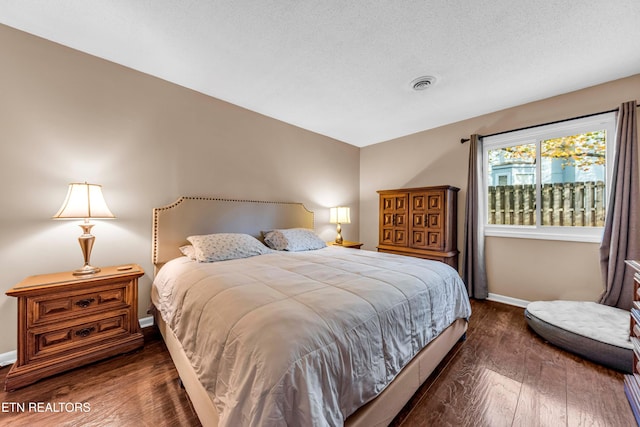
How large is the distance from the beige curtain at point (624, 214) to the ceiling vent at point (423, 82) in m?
1.75

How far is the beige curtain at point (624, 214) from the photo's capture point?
84.4 inches

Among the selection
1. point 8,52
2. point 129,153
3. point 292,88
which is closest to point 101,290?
point 129,153

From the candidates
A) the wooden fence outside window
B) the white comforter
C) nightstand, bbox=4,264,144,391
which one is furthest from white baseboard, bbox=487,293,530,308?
nightstand, bbox=4,264,144,391

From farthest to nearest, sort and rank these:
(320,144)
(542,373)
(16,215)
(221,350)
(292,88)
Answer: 1. (320,144)
2. (292,88)
3. (16,215)
4. (542,373)
5. (221,350)

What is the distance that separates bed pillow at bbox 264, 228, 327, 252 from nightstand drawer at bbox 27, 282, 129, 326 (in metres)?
1.38

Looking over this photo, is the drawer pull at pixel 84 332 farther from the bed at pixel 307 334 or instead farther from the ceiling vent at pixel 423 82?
the ceiling vent at pixel 423 82

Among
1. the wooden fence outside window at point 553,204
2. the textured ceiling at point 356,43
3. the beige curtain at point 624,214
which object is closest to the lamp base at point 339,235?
the textured ceiling at point 356,43

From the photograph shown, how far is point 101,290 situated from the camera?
1782 millimetres

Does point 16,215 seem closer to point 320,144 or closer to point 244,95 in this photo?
point 244,95

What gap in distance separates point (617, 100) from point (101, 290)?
4.90 meters

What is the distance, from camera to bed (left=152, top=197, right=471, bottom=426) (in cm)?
80

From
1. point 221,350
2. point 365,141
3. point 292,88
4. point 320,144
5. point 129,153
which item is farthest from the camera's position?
point 365,141

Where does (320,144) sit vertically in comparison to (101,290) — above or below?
above

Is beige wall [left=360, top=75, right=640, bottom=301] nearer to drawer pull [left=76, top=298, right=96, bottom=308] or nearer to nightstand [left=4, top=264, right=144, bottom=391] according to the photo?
nightstand [left=4, top=264, right=144, bottom=391]
